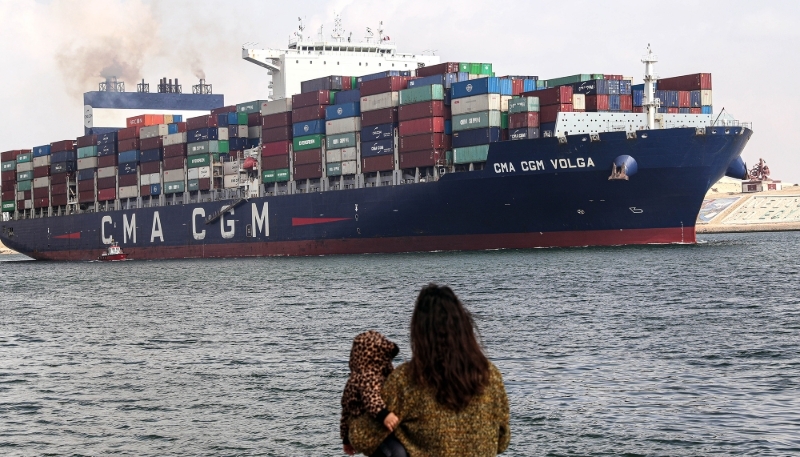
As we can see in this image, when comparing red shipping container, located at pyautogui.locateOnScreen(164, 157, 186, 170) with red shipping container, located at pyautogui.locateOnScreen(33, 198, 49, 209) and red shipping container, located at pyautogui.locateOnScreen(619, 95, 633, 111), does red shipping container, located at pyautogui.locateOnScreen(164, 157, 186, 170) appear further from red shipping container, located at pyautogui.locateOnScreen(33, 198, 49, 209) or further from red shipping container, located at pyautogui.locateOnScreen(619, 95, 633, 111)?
red shipping container, located at pyautogui.locateOnScreen(619, 95, 633, 111)

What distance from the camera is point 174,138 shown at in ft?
219

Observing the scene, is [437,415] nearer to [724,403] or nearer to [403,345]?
[724,403]

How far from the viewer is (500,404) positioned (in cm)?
612

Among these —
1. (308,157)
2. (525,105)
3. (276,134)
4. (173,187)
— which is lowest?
(173,187)

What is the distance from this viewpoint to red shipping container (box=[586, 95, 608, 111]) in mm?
46812

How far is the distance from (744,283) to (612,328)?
40.1 feet

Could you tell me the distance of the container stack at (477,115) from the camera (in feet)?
156

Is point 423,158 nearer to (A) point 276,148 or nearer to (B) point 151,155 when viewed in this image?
(A) point 276,148

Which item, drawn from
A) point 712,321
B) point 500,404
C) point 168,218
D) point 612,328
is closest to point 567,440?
point 500,404

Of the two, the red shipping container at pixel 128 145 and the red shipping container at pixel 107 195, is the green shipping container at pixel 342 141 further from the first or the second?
the red shipping container at pixel 107 195

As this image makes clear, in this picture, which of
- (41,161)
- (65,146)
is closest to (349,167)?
(65,146)

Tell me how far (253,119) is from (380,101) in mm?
14036

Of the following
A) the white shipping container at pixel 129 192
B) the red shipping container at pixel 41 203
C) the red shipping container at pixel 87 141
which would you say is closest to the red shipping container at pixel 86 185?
the red shipping container at pixel 87 141

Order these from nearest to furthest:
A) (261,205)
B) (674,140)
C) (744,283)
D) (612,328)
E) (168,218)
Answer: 1. (612,328)
2. (744,283)
3. (674,140)
4. (261,205)
5. (168,218)
